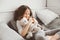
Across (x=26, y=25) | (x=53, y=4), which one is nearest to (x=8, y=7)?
(x=26, y=25)

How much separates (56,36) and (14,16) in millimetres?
782

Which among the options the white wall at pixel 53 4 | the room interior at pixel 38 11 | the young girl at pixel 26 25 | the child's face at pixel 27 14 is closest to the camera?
the young girl at pixel 26 25

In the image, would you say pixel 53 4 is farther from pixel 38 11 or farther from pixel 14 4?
pixel 14 4

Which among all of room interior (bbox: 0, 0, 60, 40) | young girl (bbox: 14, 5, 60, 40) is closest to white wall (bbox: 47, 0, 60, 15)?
room interior (bbox: 0, 0, 60, 40)

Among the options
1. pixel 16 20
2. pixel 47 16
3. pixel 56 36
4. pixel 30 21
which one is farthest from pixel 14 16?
pixel 56 36

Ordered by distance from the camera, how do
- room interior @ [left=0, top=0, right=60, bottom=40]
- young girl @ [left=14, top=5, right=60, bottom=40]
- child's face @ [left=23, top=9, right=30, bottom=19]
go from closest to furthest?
1. young girl @ [left=14, top=5, right=60, bottom=40]
2. child's face @ [left=23, top=9, right=30, bottom=19]
3. room interior @ [left=0, top=0, right=60, bottom=40]

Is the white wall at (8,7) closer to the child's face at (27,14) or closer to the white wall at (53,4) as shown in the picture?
the child's face at (27,14)

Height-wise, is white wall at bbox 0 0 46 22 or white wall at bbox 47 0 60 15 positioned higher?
white wall at bbox 0 0 46 22

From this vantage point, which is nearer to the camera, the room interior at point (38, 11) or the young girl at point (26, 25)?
the young girl at point (26, 25)

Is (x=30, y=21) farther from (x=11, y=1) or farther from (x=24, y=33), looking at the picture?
(x=11, y=1)

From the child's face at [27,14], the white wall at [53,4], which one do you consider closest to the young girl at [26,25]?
the child's face at [27,14]

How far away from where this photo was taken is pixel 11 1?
243 cm

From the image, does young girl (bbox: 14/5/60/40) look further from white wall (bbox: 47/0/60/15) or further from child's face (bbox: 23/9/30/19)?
white wall (bbox: 47/0/60/15)

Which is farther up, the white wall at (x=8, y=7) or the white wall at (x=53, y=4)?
the white wall at (x=8, y=7)
